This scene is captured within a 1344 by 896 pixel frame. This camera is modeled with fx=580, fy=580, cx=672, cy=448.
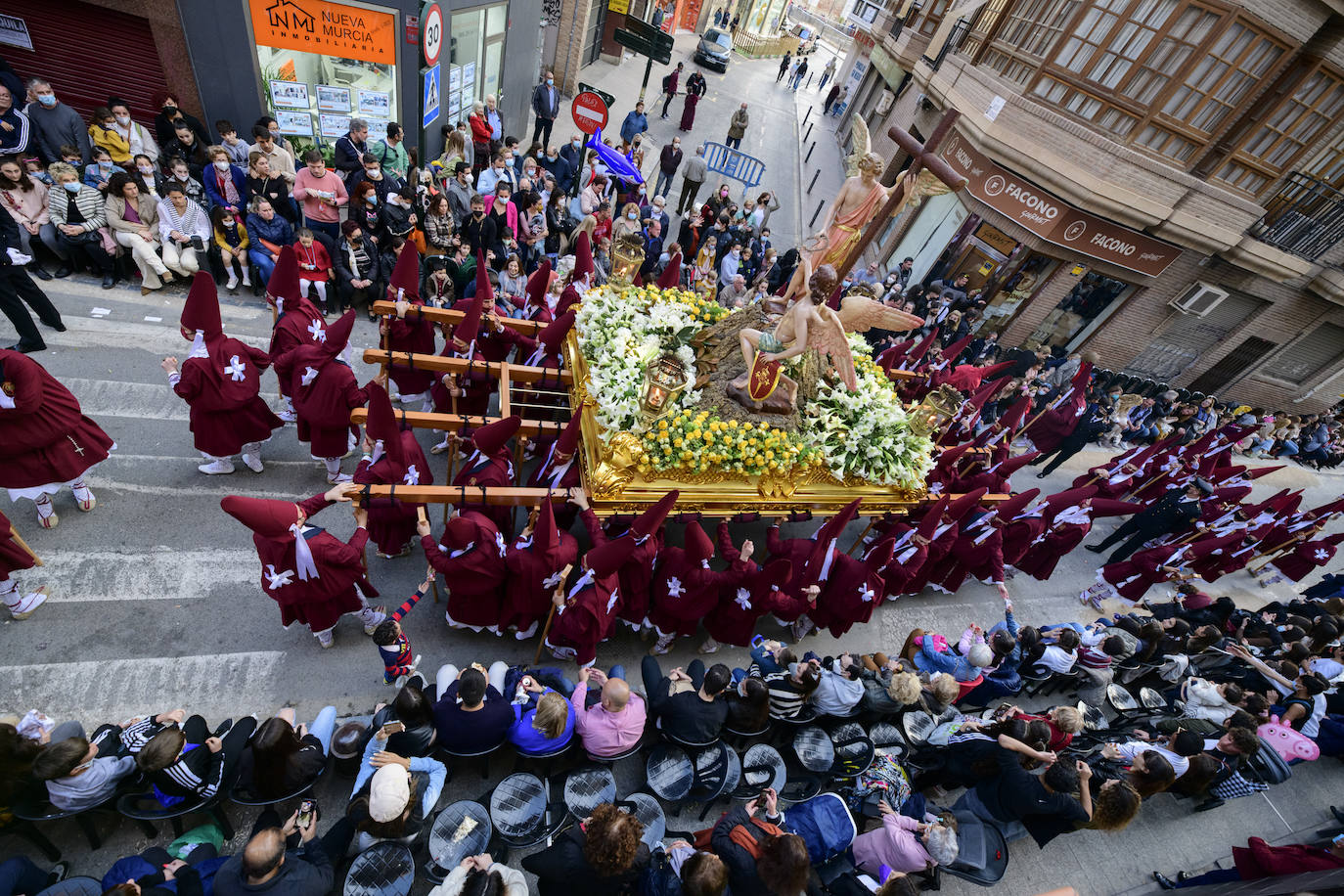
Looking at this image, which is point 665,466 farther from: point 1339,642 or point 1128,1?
point 1128,1

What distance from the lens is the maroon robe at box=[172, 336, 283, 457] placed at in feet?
19.4

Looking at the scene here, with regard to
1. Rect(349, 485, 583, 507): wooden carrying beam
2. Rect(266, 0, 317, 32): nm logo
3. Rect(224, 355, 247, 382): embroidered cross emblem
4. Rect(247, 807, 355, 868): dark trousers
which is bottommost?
Rect(247, 807, 355, 868): dark trousers

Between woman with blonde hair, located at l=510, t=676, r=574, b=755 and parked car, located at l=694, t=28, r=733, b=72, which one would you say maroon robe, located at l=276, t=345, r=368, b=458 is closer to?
woman with blonde hair, located at l=510, t=676, r=574, b=755

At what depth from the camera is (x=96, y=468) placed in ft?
21.1

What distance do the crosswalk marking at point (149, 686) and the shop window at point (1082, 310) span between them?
18.4 metres

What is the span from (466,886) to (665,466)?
4.10m

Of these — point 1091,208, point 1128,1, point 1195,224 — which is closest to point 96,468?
point 1091,208

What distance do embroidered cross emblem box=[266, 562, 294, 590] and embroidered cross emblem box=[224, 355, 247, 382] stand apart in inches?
93.0

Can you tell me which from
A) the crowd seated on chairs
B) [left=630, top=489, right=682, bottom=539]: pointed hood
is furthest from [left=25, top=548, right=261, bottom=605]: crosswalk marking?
[left=630, top=489, right=682, bottom=539]: pointed hood

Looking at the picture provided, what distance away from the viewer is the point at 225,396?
603 centimetres

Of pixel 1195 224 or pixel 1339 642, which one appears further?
pixel 1195 224

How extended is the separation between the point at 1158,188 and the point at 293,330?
1729 centimetres

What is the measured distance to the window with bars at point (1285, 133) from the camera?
1259 cm

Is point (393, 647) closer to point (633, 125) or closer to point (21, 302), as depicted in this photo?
point (21, 302)
